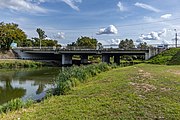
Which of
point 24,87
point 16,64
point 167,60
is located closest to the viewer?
point 24,87

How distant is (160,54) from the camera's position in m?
55.8

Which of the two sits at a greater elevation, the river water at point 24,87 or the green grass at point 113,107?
the green grass at point 113,107

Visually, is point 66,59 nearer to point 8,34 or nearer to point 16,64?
point 16,64

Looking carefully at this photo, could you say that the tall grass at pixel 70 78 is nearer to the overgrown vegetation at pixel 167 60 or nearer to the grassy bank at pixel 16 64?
the overgrown vegetation at pixel 167 60

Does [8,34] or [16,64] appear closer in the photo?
[16,64]

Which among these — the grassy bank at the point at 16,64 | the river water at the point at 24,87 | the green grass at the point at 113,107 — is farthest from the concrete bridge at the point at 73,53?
the green grass at the point at 113,107

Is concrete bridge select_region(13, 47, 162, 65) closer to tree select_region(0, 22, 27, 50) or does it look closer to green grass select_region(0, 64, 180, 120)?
tree select_region(0, 22, 27, 50)

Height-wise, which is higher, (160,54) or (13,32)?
(13,32)

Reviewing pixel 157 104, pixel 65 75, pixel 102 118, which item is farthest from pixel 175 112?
pixel 65 75

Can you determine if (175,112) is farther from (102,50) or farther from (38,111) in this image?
(102,50)

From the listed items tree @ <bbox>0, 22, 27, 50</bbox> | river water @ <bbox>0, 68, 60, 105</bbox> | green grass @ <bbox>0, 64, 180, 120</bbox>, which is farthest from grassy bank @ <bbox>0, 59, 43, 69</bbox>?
green grass @ <bbox>0, 64, 180, 120</bbox>

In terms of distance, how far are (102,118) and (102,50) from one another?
186ft

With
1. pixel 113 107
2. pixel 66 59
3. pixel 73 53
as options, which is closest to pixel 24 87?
pixel 113 107

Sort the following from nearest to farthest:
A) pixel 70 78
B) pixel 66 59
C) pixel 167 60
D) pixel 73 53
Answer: pixel 70 78 < pixel 167 60 < pixel 73 53 < pixel 66 59
